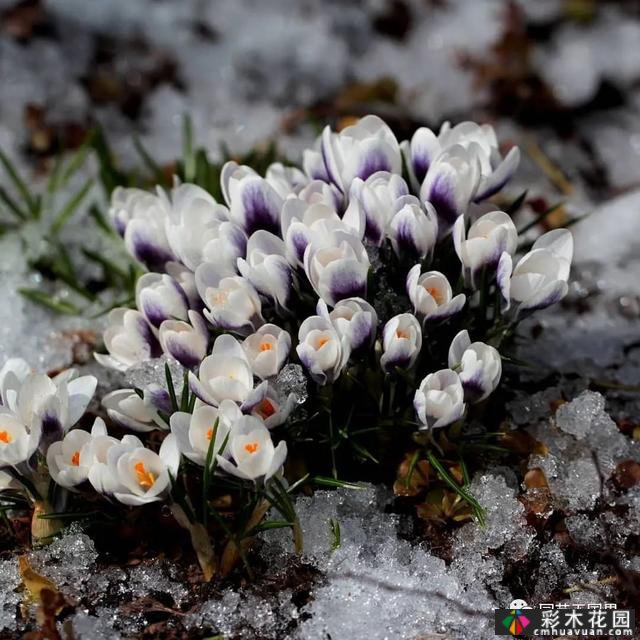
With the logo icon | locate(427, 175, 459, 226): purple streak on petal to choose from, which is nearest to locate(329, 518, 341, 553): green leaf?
the logo icon

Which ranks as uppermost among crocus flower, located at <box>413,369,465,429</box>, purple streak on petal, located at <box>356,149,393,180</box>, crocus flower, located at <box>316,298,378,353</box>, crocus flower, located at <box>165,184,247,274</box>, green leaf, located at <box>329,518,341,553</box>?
purple streak on petal, located at <box>356,149,393,180</box>

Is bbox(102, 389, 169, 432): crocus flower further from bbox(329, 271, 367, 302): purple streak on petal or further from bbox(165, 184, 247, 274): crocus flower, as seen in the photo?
bbox(329, 271, 367, 302): purple streak on petal

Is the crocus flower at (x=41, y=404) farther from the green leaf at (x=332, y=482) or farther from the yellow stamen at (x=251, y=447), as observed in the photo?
the green leaf at (x=332, y=482)

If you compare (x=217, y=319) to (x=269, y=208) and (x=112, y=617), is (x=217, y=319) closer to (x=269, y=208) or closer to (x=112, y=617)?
(x=269, y=208)

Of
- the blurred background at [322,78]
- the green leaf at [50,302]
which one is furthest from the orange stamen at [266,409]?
the blurred background at [322,78]

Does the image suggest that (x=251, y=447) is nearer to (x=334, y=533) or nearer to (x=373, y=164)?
(x=334, y=533)

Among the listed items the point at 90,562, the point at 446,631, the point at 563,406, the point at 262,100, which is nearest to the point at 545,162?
the point at 262,100
